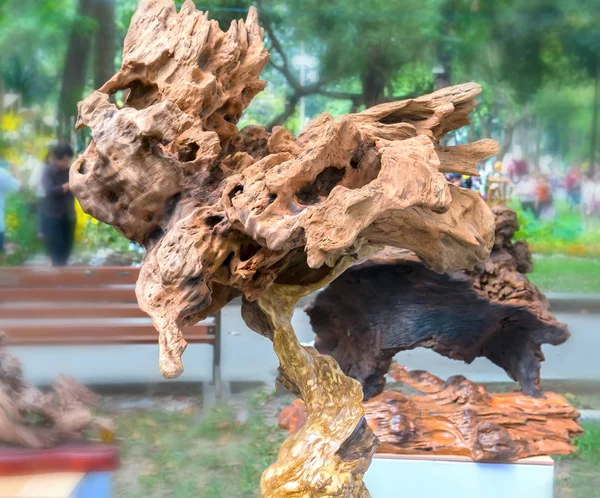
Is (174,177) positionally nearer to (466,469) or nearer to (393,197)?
(393,197)

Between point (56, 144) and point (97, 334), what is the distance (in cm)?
66

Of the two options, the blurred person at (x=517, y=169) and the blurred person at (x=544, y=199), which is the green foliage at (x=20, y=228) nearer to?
the blurred person at (x=517, y=169)

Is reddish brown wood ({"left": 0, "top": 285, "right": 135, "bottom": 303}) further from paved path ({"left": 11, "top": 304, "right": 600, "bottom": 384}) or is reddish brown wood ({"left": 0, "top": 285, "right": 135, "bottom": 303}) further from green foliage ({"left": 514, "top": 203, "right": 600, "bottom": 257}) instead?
green foliage ({"left": 514, "top": 203, "right": 600, "bottom": 257})

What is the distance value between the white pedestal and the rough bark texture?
0.02 m

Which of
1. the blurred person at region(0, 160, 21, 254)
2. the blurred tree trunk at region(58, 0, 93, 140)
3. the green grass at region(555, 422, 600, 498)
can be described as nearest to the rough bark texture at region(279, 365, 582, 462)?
the green grass at region(555, 422, 600, 498)

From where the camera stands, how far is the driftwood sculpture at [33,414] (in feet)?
5.25

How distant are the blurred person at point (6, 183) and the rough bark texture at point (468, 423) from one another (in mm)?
1193

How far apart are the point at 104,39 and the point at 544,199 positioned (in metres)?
1.72

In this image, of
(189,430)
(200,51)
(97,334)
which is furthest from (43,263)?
(200,51)

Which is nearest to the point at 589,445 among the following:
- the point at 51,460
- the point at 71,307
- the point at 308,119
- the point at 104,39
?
the point at 308,119

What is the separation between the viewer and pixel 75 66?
2.25m

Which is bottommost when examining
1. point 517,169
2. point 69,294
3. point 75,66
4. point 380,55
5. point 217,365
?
point 217,365

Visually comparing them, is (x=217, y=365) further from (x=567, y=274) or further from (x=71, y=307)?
(x=567, y=274)

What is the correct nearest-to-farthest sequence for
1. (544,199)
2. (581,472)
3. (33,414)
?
1. (33,414)
2. (581,472)
3. (544,199)
